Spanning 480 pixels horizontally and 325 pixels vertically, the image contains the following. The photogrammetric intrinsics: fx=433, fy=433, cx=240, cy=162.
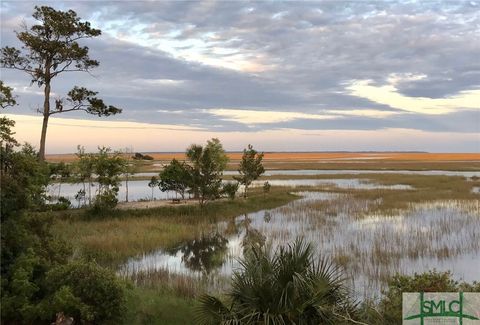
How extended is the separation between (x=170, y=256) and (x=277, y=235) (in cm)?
603

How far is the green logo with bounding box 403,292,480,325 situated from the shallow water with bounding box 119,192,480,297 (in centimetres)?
470

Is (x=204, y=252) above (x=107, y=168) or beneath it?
beneath

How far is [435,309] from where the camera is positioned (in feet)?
17.9

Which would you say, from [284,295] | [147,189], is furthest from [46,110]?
[147,189]

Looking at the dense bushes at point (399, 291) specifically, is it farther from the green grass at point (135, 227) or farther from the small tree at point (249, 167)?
the small tree at point (249, 167)

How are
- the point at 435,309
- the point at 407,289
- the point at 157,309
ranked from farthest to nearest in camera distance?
the point at 157,309, the point at 407,289, the point at 435,309

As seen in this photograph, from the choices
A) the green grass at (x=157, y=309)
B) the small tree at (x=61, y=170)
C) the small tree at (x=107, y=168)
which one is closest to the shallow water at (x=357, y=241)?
the green grass at (x=157, y=309)

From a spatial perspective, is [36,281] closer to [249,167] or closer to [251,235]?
[251,235]

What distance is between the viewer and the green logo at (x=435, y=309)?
17.7 feet

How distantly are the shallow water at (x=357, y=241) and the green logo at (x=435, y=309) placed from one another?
4699 millimetres

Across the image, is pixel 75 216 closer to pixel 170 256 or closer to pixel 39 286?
pixel 170 256

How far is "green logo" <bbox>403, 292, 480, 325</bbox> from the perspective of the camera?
541 centimetres

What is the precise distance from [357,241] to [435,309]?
16.0m

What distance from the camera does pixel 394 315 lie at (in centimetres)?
786
